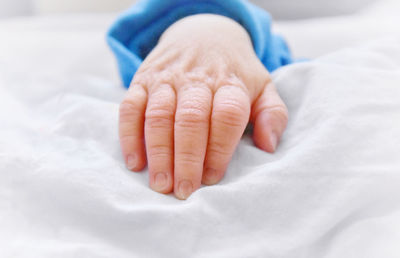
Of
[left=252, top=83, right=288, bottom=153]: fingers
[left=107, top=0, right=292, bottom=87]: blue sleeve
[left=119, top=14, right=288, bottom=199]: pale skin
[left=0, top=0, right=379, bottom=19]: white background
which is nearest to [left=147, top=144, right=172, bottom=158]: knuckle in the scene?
[left=119, top=14, right=288, bottom=199]: pale skin

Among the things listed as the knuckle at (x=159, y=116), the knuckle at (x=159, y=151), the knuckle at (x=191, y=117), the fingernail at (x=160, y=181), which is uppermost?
the knuckle at (x=191, y=117)

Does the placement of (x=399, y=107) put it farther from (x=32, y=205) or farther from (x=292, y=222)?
(x=32, y=205)

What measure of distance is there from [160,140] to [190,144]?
1.7 inches

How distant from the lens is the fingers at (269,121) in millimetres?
510

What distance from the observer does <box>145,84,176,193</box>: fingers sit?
463 mm

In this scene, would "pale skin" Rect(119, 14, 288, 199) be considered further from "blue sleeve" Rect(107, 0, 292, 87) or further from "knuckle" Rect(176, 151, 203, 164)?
"blue sleeve" Rect(107, 0, 292, 87)

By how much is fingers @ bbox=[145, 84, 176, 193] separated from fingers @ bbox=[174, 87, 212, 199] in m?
0.01

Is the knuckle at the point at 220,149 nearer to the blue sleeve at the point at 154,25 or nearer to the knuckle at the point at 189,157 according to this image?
the knuckle at the point at 189,157

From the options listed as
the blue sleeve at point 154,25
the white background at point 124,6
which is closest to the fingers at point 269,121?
the blue sleeve at point 154,25

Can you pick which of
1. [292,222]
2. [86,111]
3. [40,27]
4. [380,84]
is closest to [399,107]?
[380,84]

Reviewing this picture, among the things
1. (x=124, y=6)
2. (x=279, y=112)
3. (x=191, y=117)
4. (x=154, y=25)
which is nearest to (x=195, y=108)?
(x=191, y=117)

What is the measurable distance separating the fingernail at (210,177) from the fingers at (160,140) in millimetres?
43

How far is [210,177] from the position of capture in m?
0.47

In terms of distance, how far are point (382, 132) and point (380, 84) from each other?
10cm
